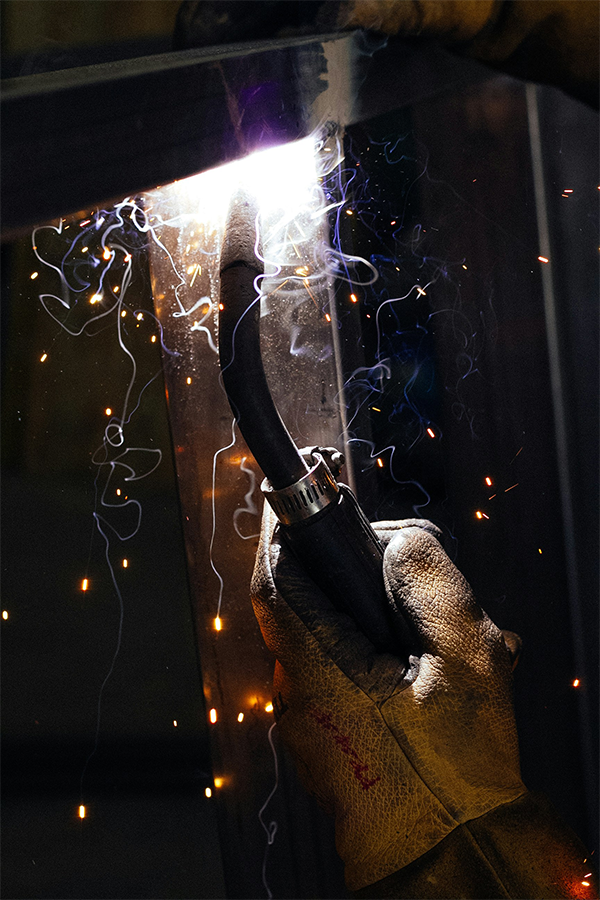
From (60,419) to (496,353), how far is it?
72 cm

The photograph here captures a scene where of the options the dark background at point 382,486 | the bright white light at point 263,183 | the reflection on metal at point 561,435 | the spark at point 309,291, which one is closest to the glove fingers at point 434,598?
the dark background at point 382,486

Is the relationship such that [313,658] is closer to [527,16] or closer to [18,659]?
[18,659]

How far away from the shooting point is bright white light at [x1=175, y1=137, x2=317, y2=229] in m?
0.92

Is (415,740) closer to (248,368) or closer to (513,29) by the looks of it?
(248,368)

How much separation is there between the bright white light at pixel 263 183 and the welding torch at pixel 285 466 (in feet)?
0.15

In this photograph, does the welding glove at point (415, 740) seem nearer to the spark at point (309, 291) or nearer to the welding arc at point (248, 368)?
the welding arc at point (248, 368)

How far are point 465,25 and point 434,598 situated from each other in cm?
84

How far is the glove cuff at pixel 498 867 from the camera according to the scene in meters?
0.83

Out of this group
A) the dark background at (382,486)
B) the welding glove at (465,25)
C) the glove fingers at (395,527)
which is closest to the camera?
the welding glove at (465,25)

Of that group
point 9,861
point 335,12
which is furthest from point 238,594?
point 335,12

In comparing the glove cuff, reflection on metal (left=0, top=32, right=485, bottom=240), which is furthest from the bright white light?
the glove cuff

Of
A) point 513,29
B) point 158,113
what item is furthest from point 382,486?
point 513,29

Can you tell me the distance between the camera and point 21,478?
2.86 feet

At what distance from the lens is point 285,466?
2.78ft
